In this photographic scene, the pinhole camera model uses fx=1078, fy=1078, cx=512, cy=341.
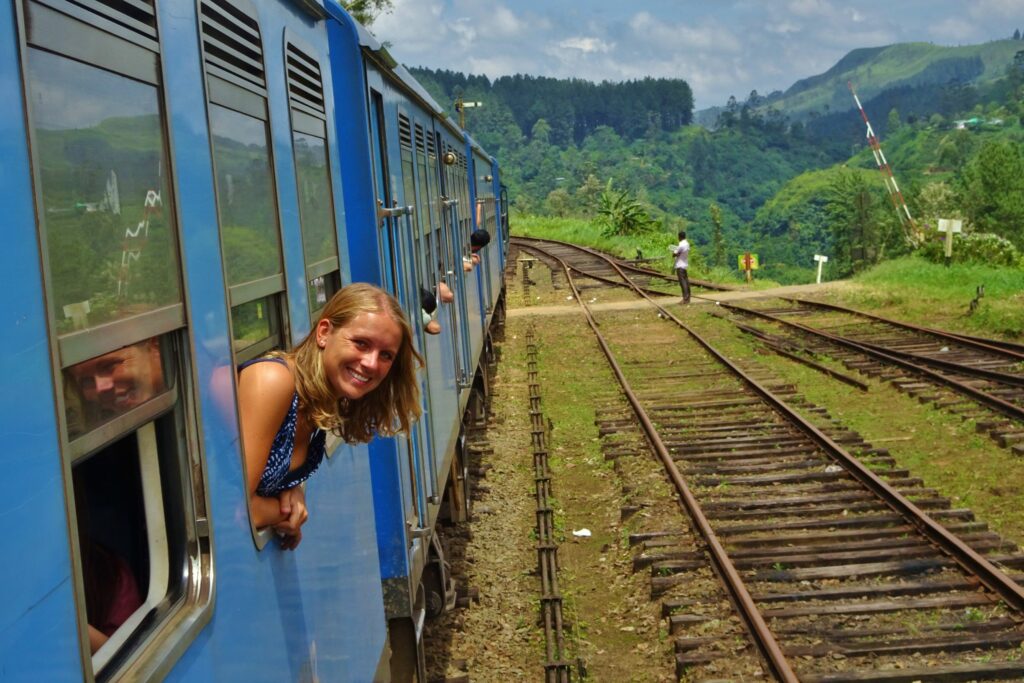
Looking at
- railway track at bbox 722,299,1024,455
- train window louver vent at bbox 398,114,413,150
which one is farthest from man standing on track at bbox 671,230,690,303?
train window louver vent at bbox 398,114,413,150

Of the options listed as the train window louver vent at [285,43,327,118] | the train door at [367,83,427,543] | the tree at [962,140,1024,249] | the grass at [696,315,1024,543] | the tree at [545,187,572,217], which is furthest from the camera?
the tree at [962,140,1024,249]

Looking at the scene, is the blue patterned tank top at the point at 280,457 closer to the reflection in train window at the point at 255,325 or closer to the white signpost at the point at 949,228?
the reflection in train window at the point at 255,325

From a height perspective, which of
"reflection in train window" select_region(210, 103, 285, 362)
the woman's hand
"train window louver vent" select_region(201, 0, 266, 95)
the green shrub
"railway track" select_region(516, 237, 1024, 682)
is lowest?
"railway track" select_region(516, 237, 1024, 682)

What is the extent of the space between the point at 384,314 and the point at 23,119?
130cm

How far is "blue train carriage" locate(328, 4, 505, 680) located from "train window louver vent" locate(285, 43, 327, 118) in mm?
438

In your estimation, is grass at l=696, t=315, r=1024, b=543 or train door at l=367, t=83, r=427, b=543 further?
grass at l=696, t=315, r=1024, b=543

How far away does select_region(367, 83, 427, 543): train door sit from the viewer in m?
4.67

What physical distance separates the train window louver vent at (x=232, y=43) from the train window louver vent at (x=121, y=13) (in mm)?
345

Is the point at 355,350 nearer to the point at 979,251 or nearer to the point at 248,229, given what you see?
the point at 248,229

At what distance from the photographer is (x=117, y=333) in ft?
5.55

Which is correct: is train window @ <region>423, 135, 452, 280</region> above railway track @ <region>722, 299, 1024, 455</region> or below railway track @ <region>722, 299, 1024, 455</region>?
above

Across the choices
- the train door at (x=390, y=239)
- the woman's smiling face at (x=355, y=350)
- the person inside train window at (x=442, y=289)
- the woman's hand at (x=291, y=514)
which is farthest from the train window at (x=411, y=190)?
the woman's hand at (x=291, y=514)

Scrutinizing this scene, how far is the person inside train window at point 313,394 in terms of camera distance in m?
2.48

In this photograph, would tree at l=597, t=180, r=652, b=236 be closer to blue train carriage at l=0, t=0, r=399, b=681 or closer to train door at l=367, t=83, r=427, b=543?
train door at l=367, t=83, r=427, b=543
